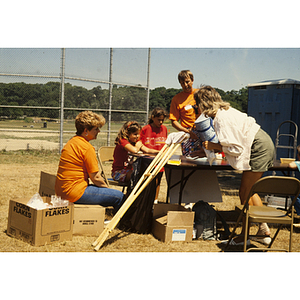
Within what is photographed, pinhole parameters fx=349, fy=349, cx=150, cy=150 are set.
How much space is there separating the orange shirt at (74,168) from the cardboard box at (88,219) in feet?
0.45

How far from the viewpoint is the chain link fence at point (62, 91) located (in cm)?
952

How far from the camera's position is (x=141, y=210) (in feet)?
12.1

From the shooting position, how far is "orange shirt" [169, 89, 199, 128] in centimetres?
507

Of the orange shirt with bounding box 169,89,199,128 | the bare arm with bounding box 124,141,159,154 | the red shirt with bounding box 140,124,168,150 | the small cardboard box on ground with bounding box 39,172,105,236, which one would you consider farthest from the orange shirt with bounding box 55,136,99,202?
the orange shirt with bounding box 169,89,199,128

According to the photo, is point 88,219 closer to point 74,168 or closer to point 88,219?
point 88,219

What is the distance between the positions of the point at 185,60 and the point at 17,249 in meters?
14.1

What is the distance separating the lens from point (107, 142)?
10414 mm

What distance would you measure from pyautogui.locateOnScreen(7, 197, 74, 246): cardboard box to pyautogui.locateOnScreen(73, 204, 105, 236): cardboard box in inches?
5.6

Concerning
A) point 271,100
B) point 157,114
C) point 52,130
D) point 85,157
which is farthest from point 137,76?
point 85,157

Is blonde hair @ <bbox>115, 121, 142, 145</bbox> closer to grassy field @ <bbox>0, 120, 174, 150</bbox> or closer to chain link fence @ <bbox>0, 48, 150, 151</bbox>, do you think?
grassy field @ <bbox>0, 120, 174, 150</bbox>

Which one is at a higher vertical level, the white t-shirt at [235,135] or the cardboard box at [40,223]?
the white t-shirt at [235,135]

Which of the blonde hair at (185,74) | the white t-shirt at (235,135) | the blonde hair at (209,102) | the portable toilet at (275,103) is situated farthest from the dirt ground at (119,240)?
the portable toilet at (275,103)

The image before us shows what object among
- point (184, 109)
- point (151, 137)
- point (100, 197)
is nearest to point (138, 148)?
point (151, 137)

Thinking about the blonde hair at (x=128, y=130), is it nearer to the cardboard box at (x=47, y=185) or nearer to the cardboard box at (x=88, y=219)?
the cardboard box at (x=47, y=185)
